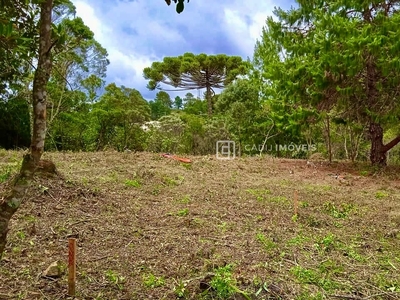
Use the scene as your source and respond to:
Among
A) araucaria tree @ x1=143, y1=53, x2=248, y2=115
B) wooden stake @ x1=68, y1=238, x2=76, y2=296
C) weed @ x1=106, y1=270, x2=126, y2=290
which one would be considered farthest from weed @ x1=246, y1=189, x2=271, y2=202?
araucaria tree @ x1=143, y1=53, x2=248, y2=115

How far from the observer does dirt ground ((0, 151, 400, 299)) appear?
6.70 feet

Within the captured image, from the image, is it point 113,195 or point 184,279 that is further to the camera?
point 113,195

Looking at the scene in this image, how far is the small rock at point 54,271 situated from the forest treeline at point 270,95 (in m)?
1.18

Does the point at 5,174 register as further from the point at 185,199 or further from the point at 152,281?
the point at 152,281

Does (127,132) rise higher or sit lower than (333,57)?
lower

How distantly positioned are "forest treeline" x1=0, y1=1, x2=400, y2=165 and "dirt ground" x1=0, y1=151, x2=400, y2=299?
1.16 m

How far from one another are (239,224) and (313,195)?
1937 mm

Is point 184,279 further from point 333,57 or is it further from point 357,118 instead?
point 357,118

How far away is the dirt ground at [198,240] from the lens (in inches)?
80.4

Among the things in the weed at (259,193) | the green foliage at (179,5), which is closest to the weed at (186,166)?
the weed at (259,193)

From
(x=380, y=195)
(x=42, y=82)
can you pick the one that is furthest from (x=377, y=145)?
(x=42, y=82)

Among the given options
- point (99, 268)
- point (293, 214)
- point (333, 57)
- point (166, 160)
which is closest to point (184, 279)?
point (99, 268)

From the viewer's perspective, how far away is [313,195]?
4.86 meters

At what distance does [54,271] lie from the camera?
205 cm
